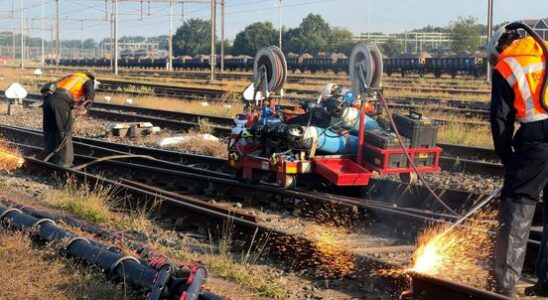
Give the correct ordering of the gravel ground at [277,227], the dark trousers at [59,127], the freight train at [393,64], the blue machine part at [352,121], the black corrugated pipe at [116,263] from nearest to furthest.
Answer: the black corrugated pipe at [116,263] → the gravel ground at [277,227] → the blue machine part at [352,121] → the dark trousers at [59,127] → the freight train at [393,64]

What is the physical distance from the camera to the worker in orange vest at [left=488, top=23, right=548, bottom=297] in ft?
15.3

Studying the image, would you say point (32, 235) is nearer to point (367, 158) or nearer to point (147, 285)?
point (147, 285)

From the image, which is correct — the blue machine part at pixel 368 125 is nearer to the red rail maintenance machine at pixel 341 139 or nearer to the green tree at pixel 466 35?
the red rail maintenance machine at pixel 341 139

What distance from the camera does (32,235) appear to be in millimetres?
6027

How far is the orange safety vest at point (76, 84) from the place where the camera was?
11703 mm

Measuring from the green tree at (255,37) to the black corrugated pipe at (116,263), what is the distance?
93253mm

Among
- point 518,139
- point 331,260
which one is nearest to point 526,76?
point 518,139

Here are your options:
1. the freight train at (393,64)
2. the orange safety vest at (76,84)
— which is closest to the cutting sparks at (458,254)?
the orange safety vest at (76,84)

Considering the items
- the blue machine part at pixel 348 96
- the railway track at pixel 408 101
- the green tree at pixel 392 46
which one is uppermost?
the green tree at pixel 392 46

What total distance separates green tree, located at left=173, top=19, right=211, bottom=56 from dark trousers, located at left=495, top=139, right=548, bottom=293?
114054 millimetres

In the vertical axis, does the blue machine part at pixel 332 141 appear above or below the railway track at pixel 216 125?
above

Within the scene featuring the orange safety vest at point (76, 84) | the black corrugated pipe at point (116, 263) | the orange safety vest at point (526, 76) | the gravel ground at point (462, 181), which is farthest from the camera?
the orange safety vest at point (76, 84)

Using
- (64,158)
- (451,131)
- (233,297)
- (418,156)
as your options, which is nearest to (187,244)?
(233,297)

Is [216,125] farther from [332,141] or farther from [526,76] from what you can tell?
[526,76]
